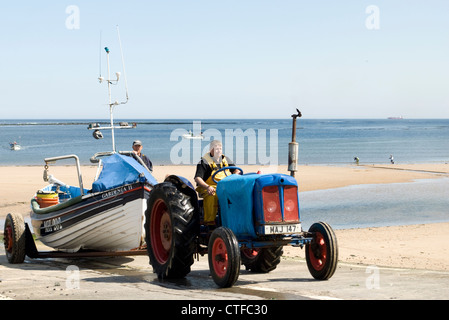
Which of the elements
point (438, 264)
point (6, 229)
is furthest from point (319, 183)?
point (6, 229)

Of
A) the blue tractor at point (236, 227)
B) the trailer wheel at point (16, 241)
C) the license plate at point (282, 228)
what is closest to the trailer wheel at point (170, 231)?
the blue tractor at point (236, 227)

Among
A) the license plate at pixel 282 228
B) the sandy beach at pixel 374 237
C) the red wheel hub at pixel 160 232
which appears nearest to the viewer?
the license plate at pixel 282 228

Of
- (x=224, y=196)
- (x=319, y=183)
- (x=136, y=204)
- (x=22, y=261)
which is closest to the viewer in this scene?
(x=224, y=196)

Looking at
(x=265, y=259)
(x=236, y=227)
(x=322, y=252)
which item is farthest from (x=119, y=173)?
(x=322, y=252)

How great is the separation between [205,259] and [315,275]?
11.8 ft

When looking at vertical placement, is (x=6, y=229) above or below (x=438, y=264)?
above

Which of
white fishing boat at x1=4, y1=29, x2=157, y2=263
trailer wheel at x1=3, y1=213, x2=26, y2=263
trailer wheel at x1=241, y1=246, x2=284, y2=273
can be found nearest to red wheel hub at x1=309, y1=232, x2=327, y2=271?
trailer wheel at x1=241, y1=246, x2=284, y2=273

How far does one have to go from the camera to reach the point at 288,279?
934 cm

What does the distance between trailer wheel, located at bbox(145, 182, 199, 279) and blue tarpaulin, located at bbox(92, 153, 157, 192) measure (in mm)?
1229

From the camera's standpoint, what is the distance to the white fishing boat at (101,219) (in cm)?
1069

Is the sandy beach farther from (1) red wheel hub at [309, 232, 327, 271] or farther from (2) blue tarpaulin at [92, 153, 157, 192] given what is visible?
(2) blue tarpaulin at [92, 153, 157, 192]

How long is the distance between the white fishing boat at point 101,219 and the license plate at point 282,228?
9.22 feet

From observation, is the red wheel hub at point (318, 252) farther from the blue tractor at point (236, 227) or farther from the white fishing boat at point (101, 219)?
the white fishing boat at point (101, 219)

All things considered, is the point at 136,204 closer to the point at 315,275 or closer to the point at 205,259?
the point at 205,259
